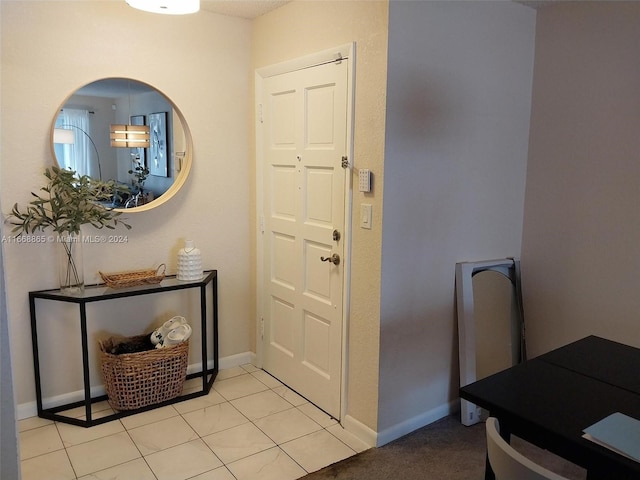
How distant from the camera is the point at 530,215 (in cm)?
305

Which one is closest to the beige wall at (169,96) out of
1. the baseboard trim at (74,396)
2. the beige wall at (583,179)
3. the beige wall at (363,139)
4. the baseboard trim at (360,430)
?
the baseboard trim at (74,396)

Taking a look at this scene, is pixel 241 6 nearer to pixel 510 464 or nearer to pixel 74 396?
pixel 74 396

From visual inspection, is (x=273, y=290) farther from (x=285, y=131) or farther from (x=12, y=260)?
(x=12, y=260)

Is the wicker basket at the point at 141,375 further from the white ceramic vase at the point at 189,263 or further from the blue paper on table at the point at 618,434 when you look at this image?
the blue paper on table at the point at 618,434

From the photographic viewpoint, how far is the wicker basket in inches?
108

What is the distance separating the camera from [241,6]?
2.94 m

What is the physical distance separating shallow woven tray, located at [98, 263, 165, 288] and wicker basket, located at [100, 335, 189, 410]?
0.38m

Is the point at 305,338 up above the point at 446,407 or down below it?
→ above

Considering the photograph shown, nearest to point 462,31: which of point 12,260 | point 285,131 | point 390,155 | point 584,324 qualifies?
point 390,155

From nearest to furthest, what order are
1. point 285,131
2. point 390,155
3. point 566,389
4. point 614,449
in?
point 614,449, point 566,389, point 390,155, point 285,131

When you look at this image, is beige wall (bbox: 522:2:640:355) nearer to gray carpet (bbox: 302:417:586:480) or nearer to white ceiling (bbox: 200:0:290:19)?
gray carpet (bbox: 302:417:586:480)

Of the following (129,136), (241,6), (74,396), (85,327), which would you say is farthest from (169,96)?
(74,396)

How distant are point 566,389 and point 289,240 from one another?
6.15 ft

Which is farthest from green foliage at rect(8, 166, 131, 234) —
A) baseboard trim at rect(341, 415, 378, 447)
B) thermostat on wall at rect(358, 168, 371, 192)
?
baseboard trim at rect(341, 415, 378, 447)
